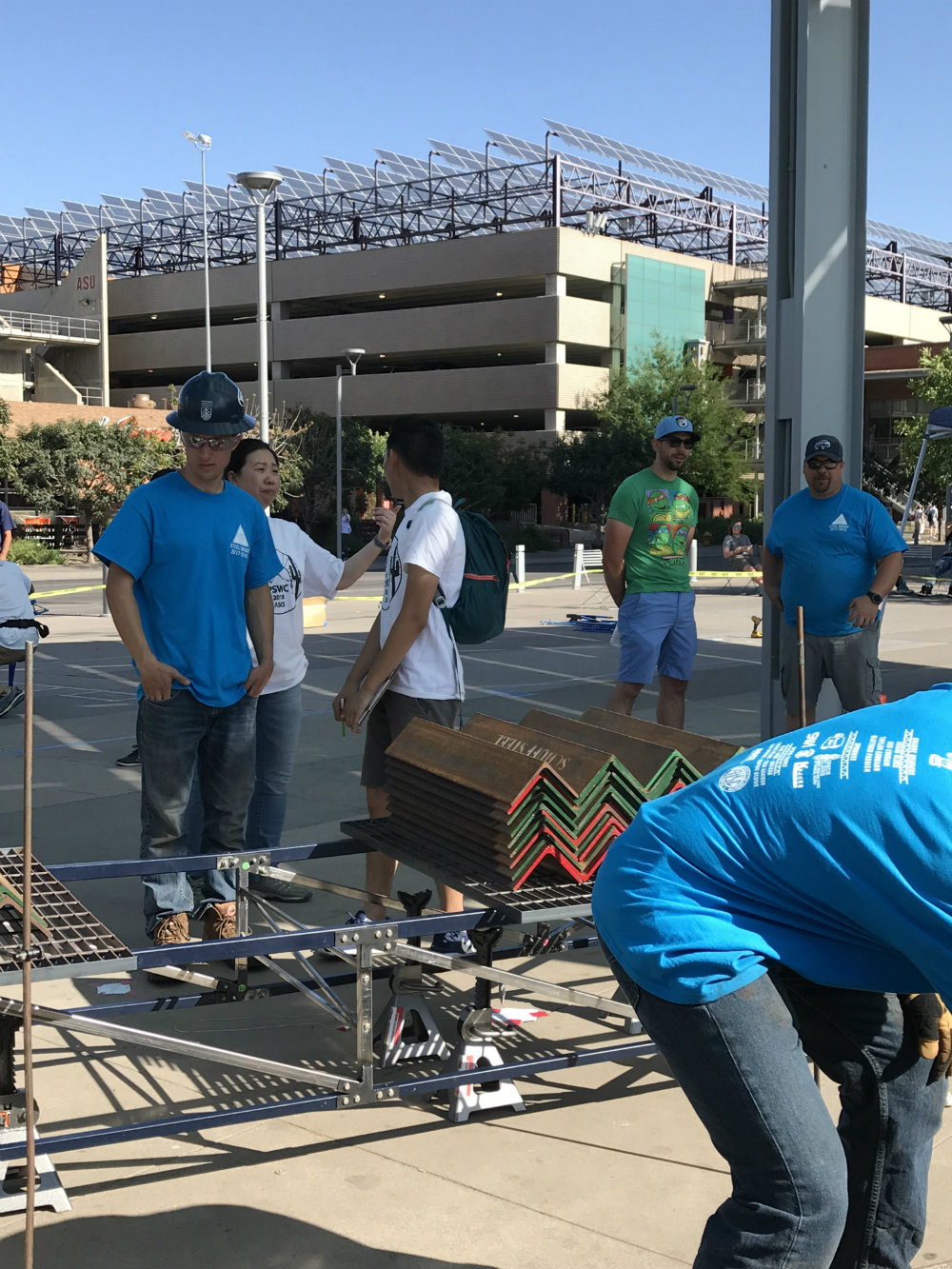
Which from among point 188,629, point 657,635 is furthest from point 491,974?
point 657,635

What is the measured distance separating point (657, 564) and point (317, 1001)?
413cm

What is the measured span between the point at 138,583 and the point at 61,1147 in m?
2.20

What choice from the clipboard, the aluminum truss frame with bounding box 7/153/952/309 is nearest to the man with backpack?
the clipboard

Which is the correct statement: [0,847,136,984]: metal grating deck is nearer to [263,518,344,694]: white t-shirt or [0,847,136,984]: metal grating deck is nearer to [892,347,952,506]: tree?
[263,518,344,694]: white t-shirt

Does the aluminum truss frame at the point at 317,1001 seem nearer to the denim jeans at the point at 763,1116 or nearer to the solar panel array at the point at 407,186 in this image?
the denim jeans at the point at 763,1116

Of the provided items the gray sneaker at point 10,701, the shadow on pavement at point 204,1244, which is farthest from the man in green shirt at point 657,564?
the gray sneaker at point 10,701

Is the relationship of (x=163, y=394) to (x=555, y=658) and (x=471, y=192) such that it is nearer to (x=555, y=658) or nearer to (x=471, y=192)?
(x=471, y=192)

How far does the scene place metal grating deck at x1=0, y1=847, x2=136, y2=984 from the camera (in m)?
3.09

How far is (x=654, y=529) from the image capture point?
755 centimetres

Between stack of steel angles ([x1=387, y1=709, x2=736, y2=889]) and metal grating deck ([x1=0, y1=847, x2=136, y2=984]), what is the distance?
108cm

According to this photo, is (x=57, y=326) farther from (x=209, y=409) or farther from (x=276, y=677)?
(x=209, y=409)

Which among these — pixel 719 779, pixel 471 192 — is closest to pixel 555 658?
pixel 719 779

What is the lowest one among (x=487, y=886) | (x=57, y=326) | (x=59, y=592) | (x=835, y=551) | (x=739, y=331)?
(x=59, y=592)

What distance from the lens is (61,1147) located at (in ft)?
10.3
